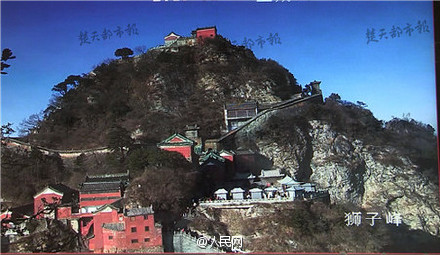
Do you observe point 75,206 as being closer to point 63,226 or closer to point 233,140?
point 63,226

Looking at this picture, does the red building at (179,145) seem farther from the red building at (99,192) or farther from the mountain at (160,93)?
the red building at (99,192)

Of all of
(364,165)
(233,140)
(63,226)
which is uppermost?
(233,140)

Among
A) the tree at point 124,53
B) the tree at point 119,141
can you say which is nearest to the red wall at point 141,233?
the tree at point 119,141

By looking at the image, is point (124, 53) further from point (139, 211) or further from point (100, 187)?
point (139, 211)

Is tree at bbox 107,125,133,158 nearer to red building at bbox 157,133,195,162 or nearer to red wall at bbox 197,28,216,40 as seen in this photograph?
red building at bbox 157,133,195,162

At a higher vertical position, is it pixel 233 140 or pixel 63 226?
pixel 233 140

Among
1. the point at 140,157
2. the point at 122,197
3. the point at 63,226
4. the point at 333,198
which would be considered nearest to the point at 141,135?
the point at 140,157
